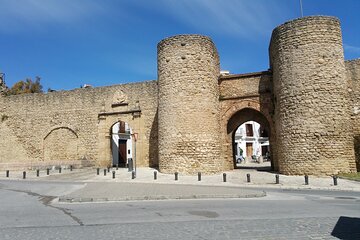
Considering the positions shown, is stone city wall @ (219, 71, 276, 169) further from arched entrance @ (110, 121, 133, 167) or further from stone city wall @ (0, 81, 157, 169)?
→ arched entrance @ (110, 121, 133, 167)

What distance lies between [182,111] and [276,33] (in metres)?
5.91

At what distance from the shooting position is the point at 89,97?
72.3 feet

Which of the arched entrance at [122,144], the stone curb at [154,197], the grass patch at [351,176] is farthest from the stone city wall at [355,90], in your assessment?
the arched entrance at [122,144]

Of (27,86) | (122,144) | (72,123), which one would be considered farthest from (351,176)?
(27,86)

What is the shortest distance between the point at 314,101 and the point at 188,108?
580cm

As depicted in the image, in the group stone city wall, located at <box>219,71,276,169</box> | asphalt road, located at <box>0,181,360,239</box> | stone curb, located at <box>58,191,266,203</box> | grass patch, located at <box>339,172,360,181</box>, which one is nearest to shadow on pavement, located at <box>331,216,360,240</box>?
asphalt road, located at <box>0,181,360,239</box>

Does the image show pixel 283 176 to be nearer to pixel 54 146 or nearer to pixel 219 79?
pixel 219 79

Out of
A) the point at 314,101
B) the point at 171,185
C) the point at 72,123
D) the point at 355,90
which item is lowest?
the point at 171,185

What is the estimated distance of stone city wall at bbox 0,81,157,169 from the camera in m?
20.4

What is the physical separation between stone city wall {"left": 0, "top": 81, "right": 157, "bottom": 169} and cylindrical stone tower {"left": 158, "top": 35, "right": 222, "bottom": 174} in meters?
3.61

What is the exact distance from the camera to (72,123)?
2230cm

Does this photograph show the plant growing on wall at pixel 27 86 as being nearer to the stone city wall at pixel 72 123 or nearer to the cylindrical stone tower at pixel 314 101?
the stone city wall at pixel 72 123

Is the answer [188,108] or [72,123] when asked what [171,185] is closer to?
[188,108]

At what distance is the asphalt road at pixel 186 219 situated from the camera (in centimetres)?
456
